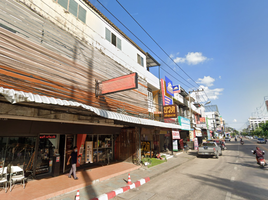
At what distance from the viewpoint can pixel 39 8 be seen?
24.6 feet

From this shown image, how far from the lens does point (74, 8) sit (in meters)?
9.55

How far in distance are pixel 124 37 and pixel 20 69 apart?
1066 cm

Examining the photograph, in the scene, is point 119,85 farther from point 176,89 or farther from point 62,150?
point 176,89

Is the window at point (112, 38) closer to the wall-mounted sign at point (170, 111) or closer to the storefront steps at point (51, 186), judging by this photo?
the wall-mounted sign at point (170, 111)

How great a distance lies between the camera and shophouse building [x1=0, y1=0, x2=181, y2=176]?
20.0 feet

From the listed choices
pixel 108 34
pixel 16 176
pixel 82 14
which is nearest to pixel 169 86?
pixel 108 34

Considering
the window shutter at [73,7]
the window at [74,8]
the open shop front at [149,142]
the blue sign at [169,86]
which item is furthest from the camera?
the blue sign at [169,86]

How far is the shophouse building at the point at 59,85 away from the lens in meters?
6.11

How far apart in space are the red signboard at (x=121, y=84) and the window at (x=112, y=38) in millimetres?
5337

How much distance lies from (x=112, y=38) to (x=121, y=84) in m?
6.66

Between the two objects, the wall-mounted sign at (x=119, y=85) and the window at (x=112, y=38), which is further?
the window at (x=112, y=38)

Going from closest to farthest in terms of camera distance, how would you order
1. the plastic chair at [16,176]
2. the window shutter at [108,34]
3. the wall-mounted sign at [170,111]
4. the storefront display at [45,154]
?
the plastic chair at [16,176] → the storefront display at [45,154] → the window shutter at [108,34] → the wall-mounted sign at [170,111]

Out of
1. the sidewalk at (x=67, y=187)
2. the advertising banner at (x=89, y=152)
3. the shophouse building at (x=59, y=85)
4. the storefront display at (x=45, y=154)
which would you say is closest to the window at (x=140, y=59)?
the shophouse building at (x=59, y=85)

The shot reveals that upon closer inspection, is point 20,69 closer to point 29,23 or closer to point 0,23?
point 0,23
